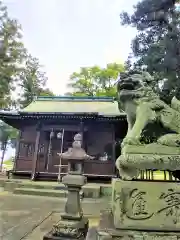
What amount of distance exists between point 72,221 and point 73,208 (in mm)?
226

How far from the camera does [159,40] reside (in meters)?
13.9

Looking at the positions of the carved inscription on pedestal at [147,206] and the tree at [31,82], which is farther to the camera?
the tree at [31,82]

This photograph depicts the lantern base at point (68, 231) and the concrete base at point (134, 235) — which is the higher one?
the concrete base at point (134, 235)

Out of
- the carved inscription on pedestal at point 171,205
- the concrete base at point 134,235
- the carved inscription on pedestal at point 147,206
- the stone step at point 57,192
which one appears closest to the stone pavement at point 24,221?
the concrete base at point 134,235

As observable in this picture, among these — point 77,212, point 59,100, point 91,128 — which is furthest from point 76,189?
point 59,100

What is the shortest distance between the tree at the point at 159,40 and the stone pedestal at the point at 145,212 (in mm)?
9410

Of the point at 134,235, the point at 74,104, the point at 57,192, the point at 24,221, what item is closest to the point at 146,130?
the point at 134,235

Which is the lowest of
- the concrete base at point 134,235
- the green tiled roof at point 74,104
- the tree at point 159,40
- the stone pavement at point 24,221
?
the stone pavement at point 24,221

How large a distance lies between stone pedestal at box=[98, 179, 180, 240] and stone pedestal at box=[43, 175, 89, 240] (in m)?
1.80

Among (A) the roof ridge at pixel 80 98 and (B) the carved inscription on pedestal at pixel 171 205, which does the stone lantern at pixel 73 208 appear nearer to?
(B) the carved inscription on pedestal at pixel 171 205

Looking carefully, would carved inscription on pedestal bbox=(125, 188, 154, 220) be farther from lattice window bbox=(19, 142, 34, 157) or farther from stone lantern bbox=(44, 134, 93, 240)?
lattice window bbox=(19, 142, 34, 157)

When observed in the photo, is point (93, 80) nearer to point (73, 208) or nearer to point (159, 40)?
point (159, 40)

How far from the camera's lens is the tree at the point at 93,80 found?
967 inches

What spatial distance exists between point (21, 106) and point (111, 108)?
12.7 meters
